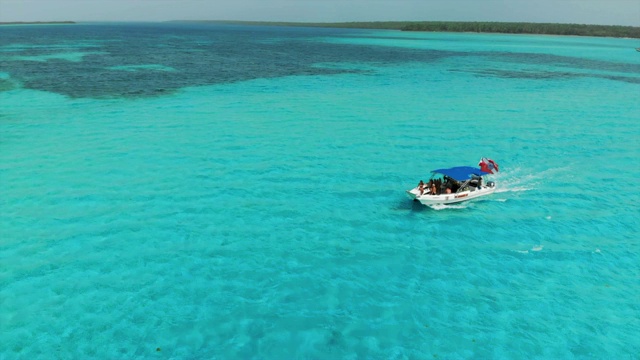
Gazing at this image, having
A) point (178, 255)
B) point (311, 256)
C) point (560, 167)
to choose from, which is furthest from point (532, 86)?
point (178, 255)

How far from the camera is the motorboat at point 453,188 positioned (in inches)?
1123

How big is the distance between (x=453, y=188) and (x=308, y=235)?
11326 millimetres

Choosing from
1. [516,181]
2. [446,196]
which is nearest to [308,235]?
[446,196]

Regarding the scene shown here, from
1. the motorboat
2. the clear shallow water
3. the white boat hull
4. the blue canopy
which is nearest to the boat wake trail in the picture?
the clear shallow water

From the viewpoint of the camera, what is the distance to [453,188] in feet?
97.8

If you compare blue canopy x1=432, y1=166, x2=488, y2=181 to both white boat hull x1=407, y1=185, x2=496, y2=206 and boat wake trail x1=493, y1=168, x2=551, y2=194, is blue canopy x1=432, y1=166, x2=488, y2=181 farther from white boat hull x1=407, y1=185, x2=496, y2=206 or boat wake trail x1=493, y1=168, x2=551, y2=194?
boat wake trail x1=493, y1=168, x2=551, y2=194

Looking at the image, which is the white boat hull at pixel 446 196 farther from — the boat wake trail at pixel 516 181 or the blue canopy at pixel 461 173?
the boat wake trail at pixel 516 181

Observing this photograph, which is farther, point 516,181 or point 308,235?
point 516,181

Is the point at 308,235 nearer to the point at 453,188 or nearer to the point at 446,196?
the point at 446,196

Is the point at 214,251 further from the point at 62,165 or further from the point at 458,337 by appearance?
the point at 62,165

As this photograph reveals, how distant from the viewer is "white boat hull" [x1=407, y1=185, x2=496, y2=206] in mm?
28297

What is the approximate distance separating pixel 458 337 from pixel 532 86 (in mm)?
67866

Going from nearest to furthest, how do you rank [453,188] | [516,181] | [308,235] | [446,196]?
[308,235]
[446,196]
[453,188]
[516,181]

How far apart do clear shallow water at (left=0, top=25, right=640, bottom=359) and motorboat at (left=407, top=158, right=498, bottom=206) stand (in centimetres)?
78
